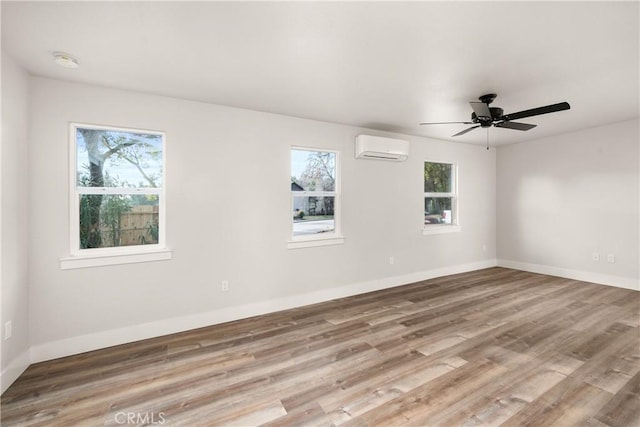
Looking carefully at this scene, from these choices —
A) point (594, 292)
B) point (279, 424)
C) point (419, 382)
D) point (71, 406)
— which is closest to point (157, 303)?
point (71, 406)

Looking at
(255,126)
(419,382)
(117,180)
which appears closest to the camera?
(419,382)

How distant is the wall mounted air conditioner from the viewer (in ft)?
14.5

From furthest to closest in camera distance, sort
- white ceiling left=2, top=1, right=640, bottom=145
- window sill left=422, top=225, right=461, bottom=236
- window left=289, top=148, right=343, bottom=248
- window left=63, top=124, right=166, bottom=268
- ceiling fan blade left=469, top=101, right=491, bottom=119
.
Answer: window sill left=422, top=225, right=461, bottom=236
window left=289, top=148, right=343, bottom=248
ceiling fan blade left=469, top=101, right=491, bottom=119
window left=63, top=124, right=166, bottom=268
white ceiling left=2, top=1, right=640, bottom=145

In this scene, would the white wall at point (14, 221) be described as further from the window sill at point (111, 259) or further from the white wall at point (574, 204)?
the white wall at point (574, 204)

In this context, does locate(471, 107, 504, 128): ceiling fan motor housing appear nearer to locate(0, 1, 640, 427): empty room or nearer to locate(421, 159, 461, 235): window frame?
locate(0, 1, 640, 427): empty room

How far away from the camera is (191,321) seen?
3.35 meters

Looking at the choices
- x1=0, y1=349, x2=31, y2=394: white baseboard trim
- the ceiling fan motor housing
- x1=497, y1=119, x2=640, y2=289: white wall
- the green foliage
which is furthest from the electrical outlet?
x1=497, y1=119, x2=640, y2=289: white wall

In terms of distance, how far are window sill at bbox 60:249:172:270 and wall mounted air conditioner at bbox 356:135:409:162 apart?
2.95 meters

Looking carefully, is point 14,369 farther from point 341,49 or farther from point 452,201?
point 452,201

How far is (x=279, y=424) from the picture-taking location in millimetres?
1867

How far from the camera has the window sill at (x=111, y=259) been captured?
277 centimetres

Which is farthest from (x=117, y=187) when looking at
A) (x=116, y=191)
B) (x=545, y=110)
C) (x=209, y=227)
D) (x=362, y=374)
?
(x=545, y=110)

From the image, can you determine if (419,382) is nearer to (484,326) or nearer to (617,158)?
(484,326)

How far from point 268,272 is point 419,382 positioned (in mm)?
2193
